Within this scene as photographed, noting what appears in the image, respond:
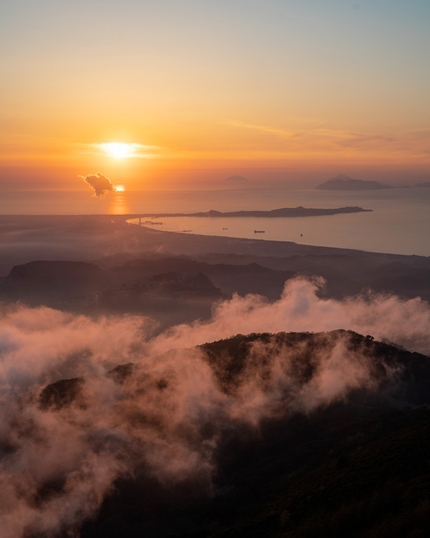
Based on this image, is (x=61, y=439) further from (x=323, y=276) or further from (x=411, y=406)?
(x=323, y=276)

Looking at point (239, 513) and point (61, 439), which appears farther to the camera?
point (61, 439)

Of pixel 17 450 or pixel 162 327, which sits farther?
pixel 162 327

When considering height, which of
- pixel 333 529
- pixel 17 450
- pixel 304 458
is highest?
pixel 333 529

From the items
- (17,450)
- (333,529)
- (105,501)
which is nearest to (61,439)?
(17,450)

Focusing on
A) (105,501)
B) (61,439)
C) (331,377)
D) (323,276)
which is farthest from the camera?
(323,276)

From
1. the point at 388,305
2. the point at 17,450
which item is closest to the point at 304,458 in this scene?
the point at 17,450

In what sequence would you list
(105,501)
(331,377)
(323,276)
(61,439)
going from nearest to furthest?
(105,501), (61,439), (331,377), (323,276)

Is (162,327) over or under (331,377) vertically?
under

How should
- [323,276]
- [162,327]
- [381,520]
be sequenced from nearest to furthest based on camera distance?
1. [381,520]
2. [162,327]
3. [323,276]

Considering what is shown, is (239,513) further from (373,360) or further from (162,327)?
(162,327)
